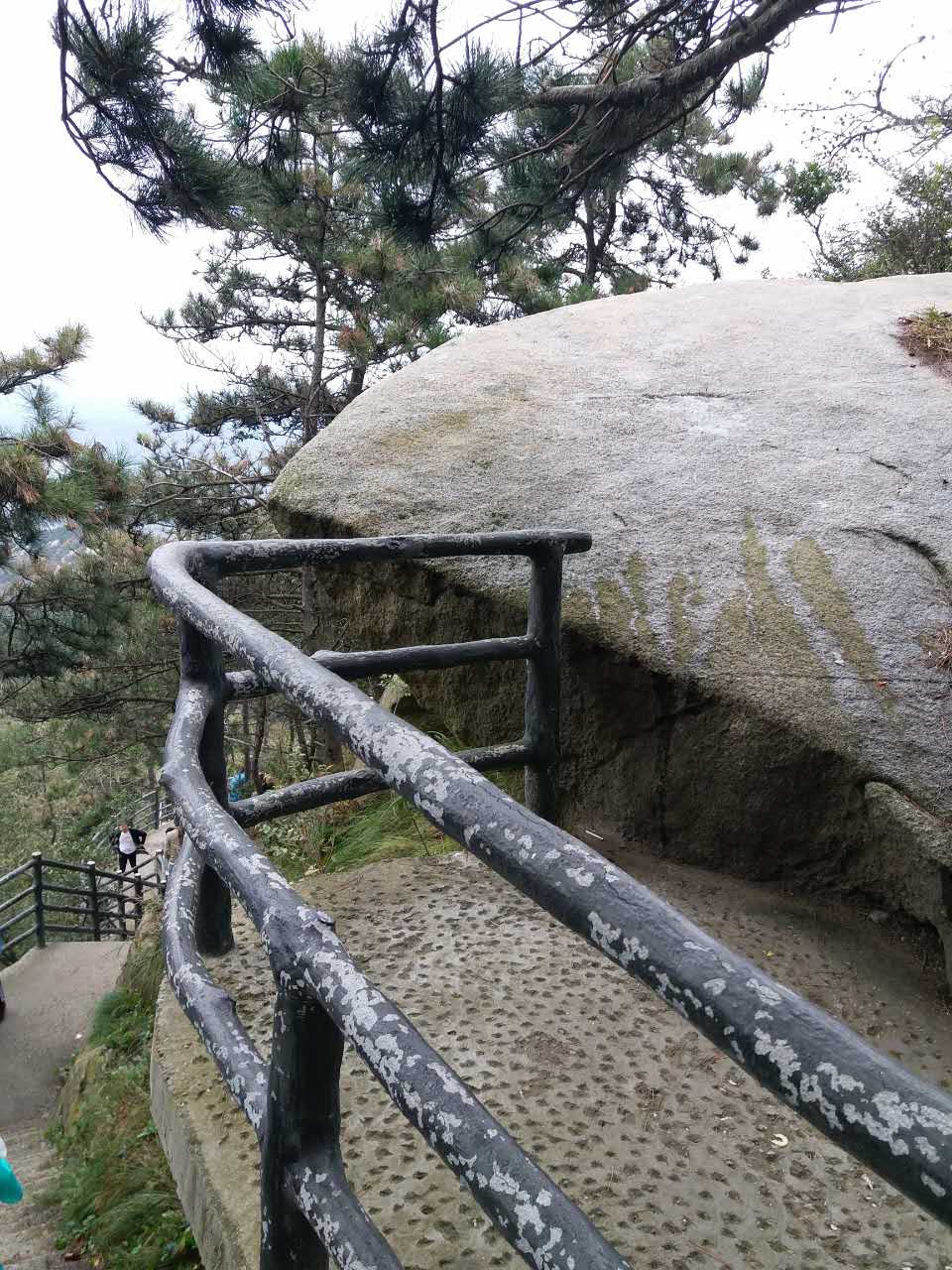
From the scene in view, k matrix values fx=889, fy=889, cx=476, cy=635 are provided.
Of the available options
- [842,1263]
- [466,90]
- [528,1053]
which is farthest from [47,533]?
[842,1263]

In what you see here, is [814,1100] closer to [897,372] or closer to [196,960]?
[196,960]

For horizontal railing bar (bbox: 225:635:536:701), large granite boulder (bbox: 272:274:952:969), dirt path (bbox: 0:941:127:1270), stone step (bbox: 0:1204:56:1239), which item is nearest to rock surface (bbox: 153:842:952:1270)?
large granite boulder (bbox: 272:274:952:969)

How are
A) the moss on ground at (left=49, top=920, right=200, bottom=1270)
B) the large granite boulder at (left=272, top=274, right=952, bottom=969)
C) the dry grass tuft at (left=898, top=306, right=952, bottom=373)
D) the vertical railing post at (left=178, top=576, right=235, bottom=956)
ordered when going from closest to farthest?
the vertical railing post at (left=178, top=576, right=235, bottom=956), the large granite boulder at (left=272, top=274, right=952, bottom=969), the moss on ground at (left=49, top=920, right=200, bottom=1270), the dry grass tuft at (left=898, top=306, right=952, bottom=373)

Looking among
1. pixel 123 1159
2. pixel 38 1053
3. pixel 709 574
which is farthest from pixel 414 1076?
pixel 38 1053

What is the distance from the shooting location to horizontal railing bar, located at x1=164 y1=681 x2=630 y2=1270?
0.59 metres

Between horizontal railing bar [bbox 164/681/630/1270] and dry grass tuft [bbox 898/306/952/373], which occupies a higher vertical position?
dry grass tuft [bbox 898/306/952/373]

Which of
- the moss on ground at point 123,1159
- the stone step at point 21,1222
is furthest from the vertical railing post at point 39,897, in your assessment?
the stone step at point 21,1222

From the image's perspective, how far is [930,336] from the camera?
3559 mm

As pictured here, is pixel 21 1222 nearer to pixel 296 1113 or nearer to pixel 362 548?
pixel 362 548

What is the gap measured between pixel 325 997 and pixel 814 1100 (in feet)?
1.31

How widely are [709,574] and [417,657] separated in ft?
2.99

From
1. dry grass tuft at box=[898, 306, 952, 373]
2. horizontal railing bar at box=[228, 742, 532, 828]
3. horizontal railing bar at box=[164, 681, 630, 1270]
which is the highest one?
dry grass tuft at box=[898, 306, 952, 373]

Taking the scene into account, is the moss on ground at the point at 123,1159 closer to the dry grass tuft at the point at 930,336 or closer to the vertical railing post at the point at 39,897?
the dry grass tuft at the point at 930,336

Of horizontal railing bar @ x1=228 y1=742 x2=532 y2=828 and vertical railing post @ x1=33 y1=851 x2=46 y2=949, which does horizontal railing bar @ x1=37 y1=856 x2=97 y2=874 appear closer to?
vertical railing post @ x1=33 y1=851 x2=46 y2=949
